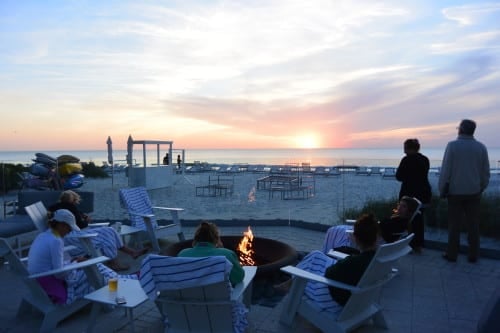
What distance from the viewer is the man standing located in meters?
4.45

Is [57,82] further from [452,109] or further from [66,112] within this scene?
[452,109]

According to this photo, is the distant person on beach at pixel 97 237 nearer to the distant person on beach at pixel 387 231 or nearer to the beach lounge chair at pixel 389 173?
the distant person on beach at pixel 387 231

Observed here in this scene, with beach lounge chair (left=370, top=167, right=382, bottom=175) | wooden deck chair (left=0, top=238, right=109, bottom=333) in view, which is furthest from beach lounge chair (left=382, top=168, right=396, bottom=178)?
wooden deck chair (left=0, top=238, right=109, bottom=333)

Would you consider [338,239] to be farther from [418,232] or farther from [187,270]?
[187,270]

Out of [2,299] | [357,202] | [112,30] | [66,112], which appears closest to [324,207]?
[357,202]

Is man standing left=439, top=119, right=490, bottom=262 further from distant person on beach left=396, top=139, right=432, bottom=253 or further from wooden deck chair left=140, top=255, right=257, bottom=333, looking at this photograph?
wooden deck chair left=140, top=255, right=257, bottom=333

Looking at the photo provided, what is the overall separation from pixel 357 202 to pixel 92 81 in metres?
8.01

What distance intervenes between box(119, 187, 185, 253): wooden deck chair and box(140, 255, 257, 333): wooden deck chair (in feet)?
8.87

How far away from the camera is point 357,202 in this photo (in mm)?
9297

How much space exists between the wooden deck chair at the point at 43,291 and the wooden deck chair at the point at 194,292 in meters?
0.81

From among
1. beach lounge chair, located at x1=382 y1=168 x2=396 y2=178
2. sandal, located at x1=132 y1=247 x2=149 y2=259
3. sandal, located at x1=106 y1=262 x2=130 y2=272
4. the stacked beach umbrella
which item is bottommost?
sandal, located at x1=106 y1=262 x2=130 y2=272

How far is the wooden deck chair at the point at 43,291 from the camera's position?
9.23 ft

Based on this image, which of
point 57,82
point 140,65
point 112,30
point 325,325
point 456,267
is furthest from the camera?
point 57,82

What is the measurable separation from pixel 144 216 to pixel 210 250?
2726 mm
